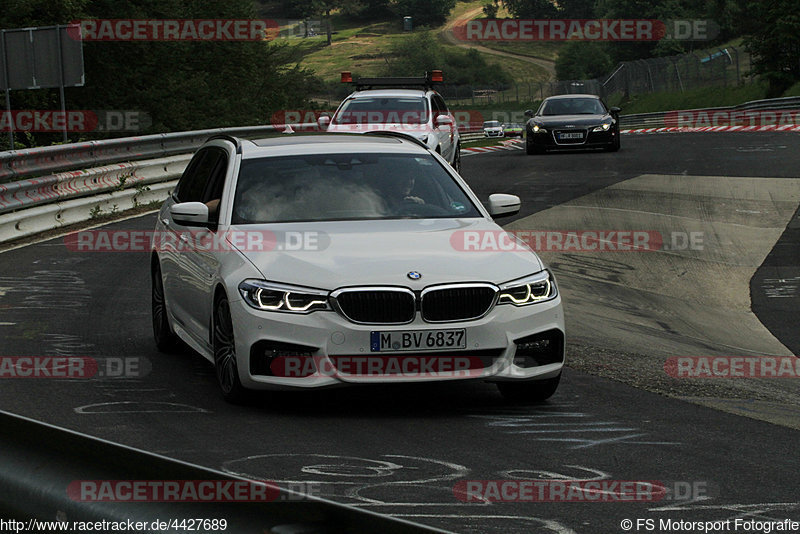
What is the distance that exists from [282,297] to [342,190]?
152 centimetres

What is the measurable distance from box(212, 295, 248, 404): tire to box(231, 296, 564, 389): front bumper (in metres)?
0.12

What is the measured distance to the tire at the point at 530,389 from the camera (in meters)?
7.77

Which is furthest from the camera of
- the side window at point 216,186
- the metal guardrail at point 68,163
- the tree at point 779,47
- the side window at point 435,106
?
the tree at point 779,47

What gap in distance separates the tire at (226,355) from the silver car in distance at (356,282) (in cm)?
1

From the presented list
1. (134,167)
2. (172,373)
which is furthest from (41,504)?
(134,167)

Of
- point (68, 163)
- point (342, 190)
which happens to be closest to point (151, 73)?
point (68, 163)

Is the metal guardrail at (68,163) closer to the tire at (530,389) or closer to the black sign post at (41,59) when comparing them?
the black sign post at (41,59)

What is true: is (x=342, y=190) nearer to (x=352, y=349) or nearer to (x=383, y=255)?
(x=383, y=255)

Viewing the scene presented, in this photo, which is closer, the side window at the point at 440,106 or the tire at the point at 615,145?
the side window at the point at 440,106

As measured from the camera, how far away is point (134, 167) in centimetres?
2092

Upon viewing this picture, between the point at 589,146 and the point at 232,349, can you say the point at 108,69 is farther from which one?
the point at 232,349

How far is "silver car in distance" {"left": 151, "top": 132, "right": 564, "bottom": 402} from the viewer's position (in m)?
7.23

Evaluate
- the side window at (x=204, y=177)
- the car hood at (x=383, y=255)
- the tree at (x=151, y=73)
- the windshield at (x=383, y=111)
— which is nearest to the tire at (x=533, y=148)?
the windshield at (x=383, y=111)

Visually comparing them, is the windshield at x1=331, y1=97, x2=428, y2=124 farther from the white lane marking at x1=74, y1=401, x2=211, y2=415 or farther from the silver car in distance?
the white lane marking at x1=74, y1=401, x2=211, y2=415
